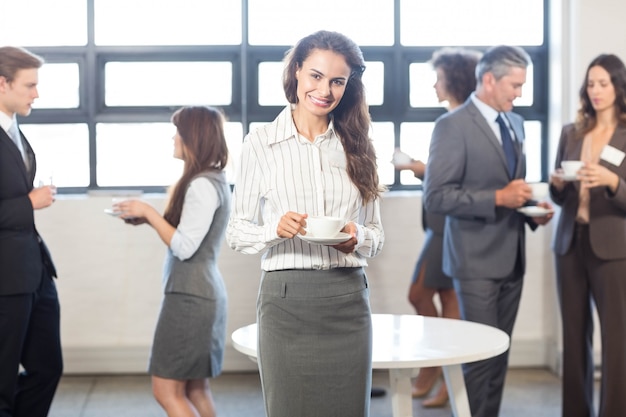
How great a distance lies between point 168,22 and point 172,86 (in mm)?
355

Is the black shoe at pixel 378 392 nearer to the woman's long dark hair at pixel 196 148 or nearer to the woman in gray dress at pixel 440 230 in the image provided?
the woman in gray dress at pixel 440 230

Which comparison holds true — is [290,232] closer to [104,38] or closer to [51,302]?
[51,302]

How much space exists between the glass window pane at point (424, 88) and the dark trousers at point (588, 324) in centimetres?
169

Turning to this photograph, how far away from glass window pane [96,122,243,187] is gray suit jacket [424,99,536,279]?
1.91 meters

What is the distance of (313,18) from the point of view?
5.52 meters

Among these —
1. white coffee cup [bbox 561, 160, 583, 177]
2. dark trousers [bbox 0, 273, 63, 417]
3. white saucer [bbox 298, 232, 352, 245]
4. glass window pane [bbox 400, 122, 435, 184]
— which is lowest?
dark trousers [bbox 0, 273, 63, 417]

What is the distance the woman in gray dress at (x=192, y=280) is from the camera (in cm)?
354

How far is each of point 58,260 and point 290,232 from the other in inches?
131

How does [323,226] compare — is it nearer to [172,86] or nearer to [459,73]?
[459,73]

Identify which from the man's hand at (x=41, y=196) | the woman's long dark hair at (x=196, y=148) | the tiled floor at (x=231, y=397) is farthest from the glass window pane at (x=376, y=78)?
the man's hand at (x=41, y=196)

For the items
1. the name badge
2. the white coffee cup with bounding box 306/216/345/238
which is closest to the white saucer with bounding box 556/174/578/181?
the name badge

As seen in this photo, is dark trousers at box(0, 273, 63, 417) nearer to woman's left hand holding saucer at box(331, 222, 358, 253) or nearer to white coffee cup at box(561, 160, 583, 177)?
woman's left hand holding saucer at box(331, 222, 358, 253)

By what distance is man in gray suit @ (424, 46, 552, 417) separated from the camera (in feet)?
12.6

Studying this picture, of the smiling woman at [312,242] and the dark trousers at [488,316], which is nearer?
the smiling woman at [312,242]
